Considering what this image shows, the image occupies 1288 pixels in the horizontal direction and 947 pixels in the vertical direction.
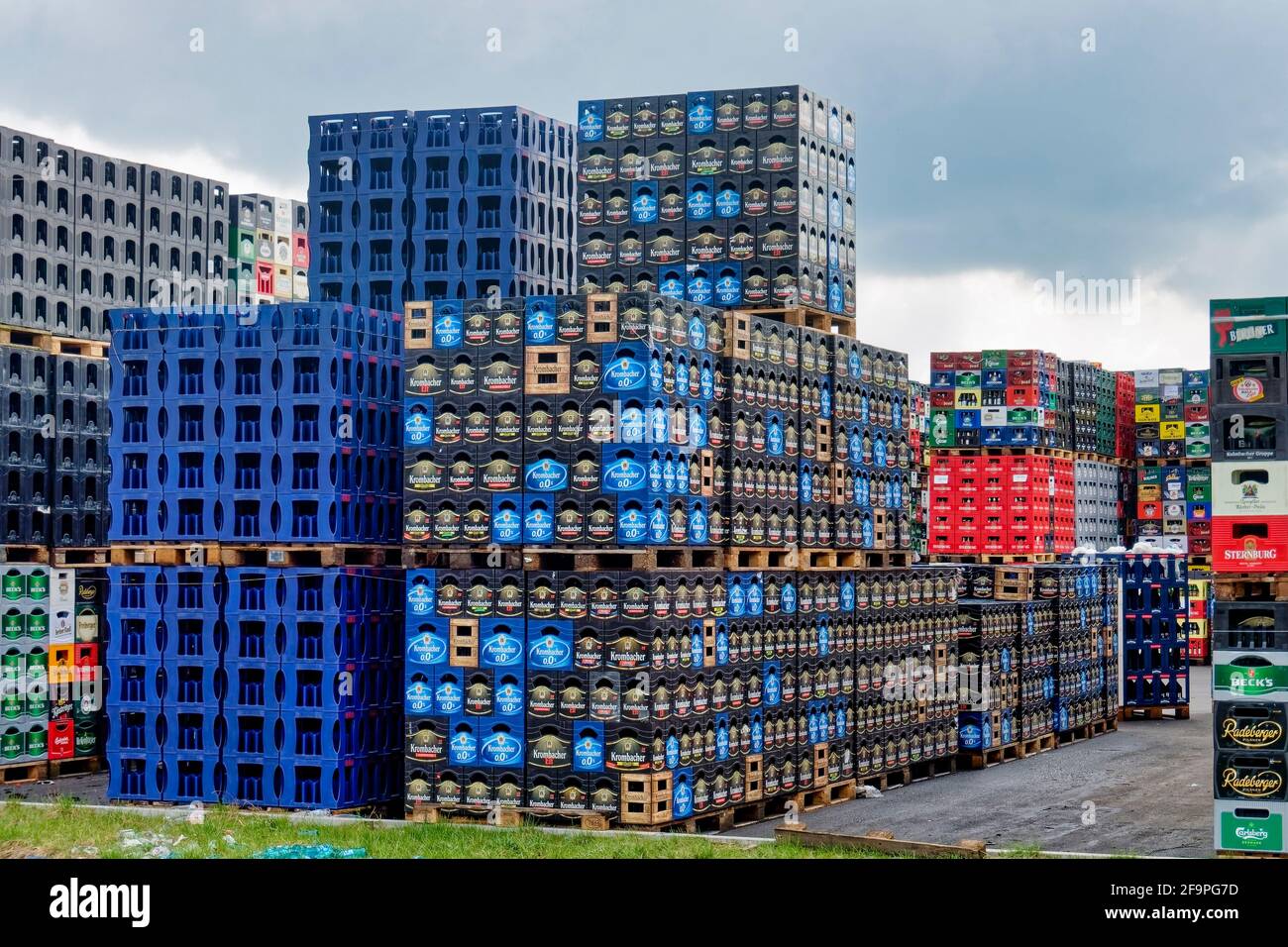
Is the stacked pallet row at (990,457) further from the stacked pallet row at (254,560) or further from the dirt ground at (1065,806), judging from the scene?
the stacked pallet row at (254,560)

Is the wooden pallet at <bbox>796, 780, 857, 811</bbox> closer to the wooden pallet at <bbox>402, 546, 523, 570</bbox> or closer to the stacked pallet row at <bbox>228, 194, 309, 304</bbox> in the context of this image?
the wooden pallet at <bbox>402, 546, 523, 570</bbox>

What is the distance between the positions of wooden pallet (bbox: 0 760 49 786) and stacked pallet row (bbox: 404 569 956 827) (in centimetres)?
539

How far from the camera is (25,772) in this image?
17.9m

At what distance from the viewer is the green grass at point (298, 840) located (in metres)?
12.0

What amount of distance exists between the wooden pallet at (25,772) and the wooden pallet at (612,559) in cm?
656

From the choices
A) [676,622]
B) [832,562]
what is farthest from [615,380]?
[832,562]

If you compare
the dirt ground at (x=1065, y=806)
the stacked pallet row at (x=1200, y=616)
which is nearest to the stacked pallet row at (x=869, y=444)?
Answer: the dirt ground at (x=1065, y=806)

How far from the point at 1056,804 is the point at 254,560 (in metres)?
7.69

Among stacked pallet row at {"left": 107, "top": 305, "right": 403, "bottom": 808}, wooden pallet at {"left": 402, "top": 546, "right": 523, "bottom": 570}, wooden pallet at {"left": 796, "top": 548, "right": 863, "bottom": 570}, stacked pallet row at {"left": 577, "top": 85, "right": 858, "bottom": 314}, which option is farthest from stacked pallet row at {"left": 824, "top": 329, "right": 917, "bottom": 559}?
stacked pallet row at {"left": 107, "top": 305, "right": 403, "bottom": 808}

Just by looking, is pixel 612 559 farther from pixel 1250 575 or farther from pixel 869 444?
pixel 1250 575

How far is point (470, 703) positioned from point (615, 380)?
9.40 ft

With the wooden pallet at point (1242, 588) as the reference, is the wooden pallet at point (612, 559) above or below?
above

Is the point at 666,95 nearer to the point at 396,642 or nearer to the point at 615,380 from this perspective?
the point at 615,380

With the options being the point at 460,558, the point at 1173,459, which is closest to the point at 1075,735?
the point at 460,558
